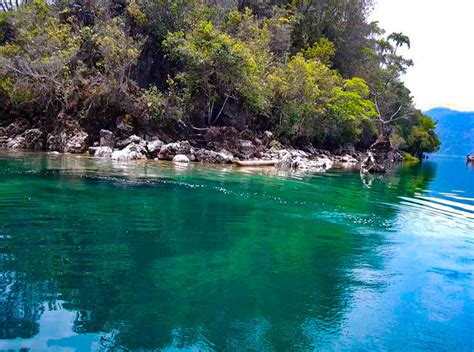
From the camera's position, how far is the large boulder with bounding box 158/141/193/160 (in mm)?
24359

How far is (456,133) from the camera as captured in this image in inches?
6309

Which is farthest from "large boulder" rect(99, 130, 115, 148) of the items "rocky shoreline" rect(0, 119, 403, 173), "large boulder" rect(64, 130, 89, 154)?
"large boulder" rect(64, 130, 89, 154)

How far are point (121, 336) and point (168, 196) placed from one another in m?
8.38

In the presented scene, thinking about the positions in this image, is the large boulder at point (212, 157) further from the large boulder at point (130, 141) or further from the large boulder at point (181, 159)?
the large boulder at point (130, 141)

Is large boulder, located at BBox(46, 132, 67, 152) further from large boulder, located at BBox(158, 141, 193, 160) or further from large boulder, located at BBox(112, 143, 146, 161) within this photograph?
large boulder, located at BBox(158, 141, 193, 160)

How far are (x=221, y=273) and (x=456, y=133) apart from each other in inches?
6989

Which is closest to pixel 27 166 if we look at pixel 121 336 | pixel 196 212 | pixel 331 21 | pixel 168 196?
pixel 168 196

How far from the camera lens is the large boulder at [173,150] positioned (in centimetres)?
2436

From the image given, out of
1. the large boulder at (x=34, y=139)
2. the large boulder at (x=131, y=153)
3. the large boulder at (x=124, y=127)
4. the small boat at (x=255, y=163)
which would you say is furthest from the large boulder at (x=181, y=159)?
the large boulder at (x=34, y=139)

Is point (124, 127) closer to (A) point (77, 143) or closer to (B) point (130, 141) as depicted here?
(B) point (130, 141)

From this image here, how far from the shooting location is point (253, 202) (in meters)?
12.7

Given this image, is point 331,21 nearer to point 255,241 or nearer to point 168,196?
point 168,196

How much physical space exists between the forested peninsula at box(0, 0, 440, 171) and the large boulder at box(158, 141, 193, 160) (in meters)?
0.08

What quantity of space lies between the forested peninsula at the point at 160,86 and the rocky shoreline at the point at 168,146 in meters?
0.07
